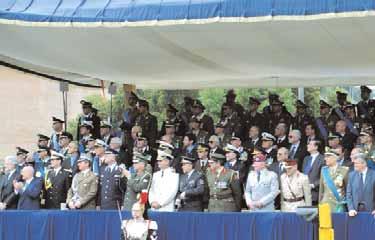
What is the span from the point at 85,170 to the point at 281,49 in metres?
3.56

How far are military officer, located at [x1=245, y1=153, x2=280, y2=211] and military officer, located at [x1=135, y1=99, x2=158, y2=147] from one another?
3685mm

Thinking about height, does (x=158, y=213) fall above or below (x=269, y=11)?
below

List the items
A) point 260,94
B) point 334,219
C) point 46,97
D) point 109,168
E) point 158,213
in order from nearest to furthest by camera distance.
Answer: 1. point 334,219
2. point 158,213
3. point 109,168
4. point 260,94
5. point 46,97

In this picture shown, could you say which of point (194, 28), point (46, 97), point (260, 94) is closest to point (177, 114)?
point (194, 28)

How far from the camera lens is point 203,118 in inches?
578

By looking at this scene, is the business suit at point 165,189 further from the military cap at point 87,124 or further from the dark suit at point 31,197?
the military cap at point 87,124

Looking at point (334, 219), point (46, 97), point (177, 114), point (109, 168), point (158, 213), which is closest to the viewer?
point (334, 219)

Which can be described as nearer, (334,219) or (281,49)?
(334,219)

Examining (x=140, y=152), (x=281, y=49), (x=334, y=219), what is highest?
(x=281, y=49)

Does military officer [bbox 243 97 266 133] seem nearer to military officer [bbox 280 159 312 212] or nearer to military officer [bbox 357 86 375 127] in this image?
military officer [bbox 357 86 375 127]

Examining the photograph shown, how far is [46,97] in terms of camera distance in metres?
34.8

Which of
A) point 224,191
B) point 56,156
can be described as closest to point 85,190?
point 56,156

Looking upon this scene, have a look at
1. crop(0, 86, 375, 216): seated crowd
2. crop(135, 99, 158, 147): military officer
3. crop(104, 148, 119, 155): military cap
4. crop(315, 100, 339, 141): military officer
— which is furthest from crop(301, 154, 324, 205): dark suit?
crop(135, 99, 158, 147): military officer

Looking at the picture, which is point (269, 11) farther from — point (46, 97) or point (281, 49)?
point (46, 97)
